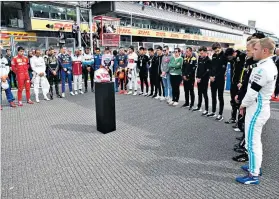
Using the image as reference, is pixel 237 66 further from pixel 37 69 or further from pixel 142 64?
pixel 37 69

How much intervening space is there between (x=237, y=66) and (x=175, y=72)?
7.29 feet

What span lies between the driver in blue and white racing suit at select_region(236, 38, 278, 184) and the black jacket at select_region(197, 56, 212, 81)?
9.92 ft

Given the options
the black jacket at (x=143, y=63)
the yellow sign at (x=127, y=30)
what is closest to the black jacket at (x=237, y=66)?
the black jacket at (x=143, y=63)

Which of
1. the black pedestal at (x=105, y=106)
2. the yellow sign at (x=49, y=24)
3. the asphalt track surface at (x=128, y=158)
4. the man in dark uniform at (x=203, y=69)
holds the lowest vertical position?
the asphalt track surface at (x=128, y=158)

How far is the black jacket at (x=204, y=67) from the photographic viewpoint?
5598 mm

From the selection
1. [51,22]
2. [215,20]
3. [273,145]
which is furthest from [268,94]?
[215,20]

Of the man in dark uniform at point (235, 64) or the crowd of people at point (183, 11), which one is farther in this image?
the crowd of people at point (183, 11)

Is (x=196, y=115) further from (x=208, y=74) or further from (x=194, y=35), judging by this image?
(x=194, y=35)

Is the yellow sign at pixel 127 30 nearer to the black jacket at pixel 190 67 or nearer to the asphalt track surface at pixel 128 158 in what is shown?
the black jacket at pixel 190 67

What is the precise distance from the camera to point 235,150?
145 inches

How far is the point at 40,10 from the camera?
23.2m

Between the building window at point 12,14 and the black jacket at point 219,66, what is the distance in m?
23.6

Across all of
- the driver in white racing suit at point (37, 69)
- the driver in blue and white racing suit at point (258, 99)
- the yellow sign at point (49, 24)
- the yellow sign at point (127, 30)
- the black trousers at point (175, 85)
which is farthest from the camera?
the yellow sign at point (127, 30)

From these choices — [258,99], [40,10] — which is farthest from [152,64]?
[40,10]
